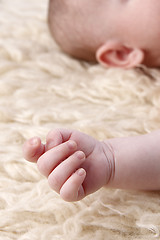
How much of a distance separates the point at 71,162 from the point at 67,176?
0.07ft

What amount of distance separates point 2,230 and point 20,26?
817 millimetres

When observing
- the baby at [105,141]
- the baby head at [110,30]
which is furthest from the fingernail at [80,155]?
the baby head at [110,30]

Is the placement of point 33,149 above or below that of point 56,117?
above

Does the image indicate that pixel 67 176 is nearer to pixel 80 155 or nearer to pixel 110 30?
pixel 80 155

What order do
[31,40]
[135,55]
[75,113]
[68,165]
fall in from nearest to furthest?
[68,165]
[75,113]
[135,55]
[31,40]

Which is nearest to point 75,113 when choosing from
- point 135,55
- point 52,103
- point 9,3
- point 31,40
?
point 52,103

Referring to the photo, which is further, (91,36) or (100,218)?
(91,36)

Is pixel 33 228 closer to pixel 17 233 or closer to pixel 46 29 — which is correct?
pixel 17 233

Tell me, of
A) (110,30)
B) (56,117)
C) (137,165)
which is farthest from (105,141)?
(110,30)

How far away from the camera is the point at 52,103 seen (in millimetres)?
977

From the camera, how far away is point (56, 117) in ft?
2.98

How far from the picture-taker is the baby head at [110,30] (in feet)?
3.26

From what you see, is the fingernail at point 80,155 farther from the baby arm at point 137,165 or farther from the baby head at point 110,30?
the baby head at point 110,30

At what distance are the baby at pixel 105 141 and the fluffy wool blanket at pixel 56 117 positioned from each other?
1.9 inches
